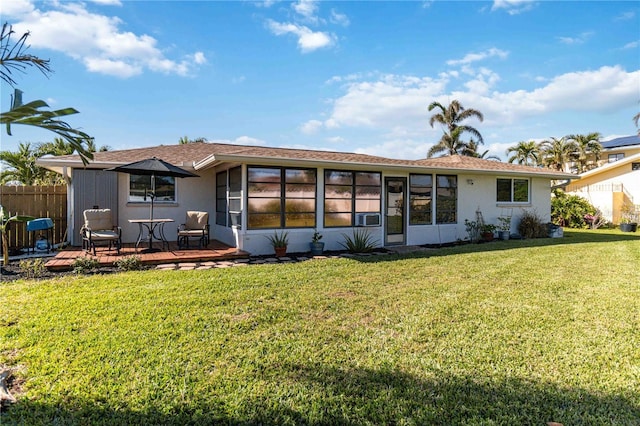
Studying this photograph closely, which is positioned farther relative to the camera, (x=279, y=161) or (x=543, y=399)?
(x=279, y=161)

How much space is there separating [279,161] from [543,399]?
7.47 meters

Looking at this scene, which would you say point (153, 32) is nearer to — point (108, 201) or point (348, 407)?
point (108, 201)

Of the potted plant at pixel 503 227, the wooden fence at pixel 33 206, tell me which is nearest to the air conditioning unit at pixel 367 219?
the potted plant at pixel 503 227

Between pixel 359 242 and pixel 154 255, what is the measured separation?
5536mm

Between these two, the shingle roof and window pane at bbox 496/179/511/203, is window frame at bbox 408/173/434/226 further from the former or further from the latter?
window pane at bbox 496/179/511/203

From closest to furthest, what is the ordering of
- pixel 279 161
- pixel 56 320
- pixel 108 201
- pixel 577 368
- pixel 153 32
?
pixel 577 368, pixel 56 320, pixel 279 161, pixel 153 32, pixel 108 201

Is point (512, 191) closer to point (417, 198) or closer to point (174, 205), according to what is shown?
point (417, 198)

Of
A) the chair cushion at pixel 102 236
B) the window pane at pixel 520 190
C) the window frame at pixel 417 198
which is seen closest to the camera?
the chair cushion at pixel 102 236

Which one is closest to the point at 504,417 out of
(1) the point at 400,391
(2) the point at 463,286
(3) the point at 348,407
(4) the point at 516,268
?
(1) the point at 400,391

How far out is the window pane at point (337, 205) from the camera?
1045cm

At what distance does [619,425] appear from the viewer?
2428mm

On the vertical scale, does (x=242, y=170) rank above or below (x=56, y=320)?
above

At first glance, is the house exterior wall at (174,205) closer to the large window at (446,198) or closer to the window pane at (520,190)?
the large window at (446,198)

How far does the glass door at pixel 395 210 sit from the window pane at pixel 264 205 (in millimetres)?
3799
